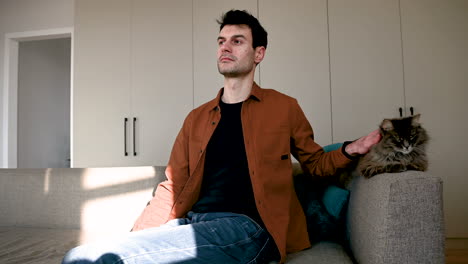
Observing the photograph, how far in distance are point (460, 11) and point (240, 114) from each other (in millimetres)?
2588

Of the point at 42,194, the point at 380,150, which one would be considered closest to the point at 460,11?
the point at 380,150

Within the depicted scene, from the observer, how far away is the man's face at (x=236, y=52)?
58.1 inches

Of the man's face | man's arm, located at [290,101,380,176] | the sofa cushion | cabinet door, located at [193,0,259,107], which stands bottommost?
the sofa cushion

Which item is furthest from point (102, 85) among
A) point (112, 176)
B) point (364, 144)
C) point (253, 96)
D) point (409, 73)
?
point (409, 73)

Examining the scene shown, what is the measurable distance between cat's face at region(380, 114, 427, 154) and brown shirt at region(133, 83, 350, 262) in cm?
22

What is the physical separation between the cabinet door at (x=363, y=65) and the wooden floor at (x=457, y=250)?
1.16 meters

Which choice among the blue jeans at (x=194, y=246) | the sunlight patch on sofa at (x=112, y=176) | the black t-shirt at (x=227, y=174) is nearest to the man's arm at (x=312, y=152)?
the black t-shirt at (x=227, y=174)

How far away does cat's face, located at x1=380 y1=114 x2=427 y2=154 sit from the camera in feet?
3.43

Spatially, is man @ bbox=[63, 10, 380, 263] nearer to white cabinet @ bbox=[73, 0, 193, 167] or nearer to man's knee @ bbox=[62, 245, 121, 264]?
man's knee @ bbox=[62, 245, 121, 264]

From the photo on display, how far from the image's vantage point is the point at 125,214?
5.56ft

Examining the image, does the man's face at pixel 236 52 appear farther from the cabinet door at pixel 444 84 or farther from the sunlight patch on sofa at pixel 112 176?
the cabinet door at pixel 444 84

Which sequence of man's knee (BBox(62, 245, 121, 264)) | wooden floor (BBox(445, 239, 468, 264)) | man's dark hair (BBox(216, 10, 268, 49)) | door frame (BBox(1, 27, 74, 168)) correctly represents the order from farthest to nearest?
1. door frame (BBox(1, 27, 74, 168))
2. wooden floor (BBox(445, 239, 468, 264))
3. man's dark hair (BBox(216, 10, 268, 49))
4. man's knee (BBox(62, 245, 121, 264))

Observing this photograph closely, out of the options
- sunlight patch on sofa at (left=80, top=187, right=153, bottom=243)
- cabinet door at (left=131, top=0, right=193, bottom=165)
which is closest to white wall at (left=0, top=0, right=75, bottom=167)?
cabinet door at (left=131, top=0, right=193, bottom=165)

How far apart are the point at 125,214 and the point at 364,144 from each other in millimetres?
1278
